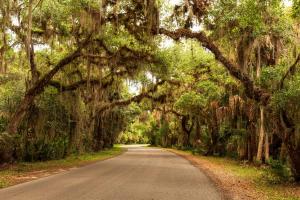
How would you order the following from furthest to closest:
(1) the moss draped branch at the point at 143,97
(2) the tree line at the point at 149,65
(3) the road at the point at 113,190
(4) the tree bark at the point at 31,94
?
(1) the moss draped branch at the point at 143,97
(4) the tree bark at the point at 31,94
(2) the tree line at the point at 149,65
(3) the road at the point at 113,190

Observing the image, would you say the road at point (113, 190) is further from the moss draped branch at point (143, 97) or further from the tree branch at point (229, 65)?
the moss draped branch at point (143, 97)

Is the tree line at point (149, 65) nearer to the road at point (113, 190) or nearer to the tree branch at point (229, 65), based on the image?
the tree branch at point (229, 65)

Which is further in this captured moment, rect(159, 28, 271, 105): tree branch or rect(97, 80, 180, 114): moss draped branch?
rect(97, 80, 180, 114): moss draped branch

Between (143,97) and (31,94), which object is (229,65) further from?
(143,97)

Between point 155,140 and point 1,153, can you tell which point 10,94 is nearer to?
point 1,153

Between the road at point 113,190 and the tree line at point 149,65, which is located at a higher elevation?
the tree line at point 149,65

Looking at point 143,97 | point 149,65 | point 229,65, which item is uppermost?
point 149,65

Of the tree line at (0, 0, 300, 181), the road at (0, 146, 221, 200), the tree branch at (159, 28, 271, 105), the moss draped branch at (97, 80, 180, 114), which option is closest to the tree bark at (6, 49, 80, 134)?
the tree line at (0, 0, 300, 181)

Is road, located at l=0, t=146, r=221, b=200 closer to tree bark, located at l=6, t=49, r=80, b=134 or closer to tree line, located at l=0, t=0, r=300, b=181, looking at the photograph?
tree line, located at l=0, t=0, r=300, b=181

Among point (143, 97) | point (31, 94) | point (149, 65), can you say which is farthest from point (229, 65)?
point (143, 97)

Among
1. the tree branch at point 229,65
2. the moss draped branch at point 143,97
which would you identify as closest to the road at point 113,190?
the tree branch at point 229,65

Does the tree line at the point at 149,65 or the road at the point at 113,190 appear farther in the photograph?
the tree line at the point at 149,65

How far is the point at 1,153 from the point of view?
17.7m

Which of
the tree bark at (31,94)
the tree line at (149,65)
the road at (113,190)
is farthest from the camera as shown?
the tree bark at (31,94)
